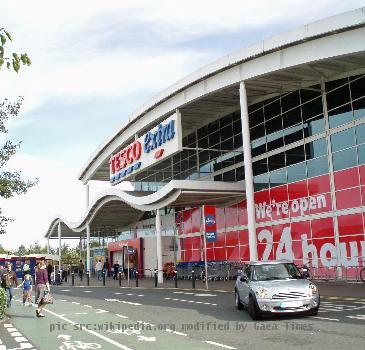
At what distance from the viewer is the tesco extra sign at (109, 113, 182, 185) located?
111 ft

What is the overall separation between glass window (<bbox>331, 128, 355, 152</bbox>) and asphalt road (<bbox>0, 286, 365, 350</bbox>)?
34.6ft

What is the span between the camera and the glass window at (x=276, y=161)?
31.2m

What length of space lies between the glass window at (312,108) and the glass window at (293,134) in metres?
0.71

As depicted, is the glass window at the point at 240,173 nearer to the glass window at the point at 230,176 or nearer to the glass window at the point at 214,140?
the glass window at the point at 230,176

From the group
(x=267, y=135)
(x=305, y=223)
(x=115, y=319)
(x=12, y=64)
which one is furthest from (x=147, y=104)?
(x=12, y=64)

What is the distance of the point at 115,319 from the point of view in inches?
592

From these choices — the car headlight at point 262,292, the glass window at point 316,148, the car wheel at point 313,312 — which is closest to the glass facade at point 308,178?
the glass window at point 316,148

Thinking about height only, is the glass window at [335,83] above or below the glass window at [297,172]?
above

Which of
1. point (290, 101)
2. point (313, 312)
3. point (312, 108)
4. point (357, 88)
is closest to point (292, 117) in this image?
point (290, 101)

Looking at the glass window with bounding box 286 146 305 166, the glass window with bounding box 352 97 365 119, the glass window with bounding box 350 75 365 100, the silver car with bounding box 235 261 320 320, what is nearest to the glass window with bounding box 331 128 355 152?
the glass window with bounding box 352 97 365 119

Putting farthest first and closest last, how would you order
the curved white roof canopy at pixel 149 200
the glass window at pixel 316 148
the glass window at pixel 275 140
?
the curved white roof canopy at pixel 149 200
the glass window at pixel 275 140
the glass window at pixel 316 148

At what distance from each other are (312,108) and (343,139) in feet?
10.1

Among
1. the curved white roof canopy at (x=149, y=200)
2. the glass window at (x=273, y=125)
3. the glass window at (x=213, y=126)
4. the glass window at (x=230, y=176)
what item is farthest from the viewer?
the glass window at (x=213, y=126)

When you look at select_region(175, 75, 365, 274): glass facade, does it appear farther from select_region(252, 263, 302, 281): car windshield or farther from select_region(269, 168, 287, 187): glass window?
select_region(252, 263, 302, 281): car windshield
